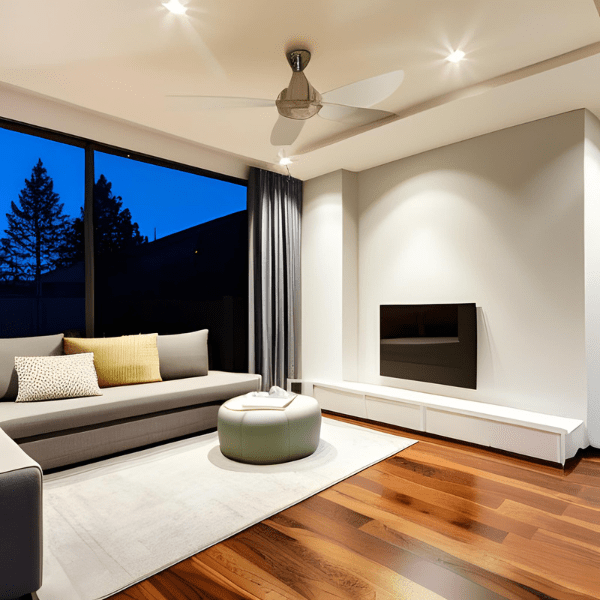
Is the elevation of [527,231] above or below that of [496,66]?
below

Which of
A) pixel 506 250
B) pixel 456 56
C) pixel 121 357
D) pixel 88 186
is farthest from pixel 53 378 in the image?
pixel 506 250

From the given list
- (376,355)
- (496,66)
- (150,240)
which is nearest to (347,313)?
(376,355)

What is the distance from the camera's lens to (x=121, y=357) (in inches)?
135

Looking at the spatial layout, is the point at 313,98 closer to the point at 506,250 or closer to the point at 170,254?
the point at 506,250

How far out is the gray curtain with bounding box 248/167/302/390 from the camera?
4.64m

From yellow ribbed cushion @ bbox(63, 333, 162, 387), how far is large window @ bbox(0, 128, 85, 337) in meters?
0.40

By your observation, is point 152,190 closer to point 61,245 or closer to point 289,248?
point 61,245

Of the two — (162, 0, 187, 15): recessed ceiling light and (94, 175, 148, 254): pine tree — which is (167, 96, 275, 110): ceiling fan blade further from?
(94, 175, 148, 254): pine tree

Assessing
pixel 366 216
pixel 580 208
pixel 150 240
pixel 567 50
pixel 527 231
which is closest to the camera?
pixel 567 50

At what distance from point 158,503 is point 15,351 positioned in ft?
5.42

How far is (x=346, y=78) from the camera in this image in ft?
9.43

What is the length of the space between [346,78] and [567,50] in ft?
4.40

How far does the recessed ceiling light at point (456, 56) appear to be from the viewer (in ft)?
8.42

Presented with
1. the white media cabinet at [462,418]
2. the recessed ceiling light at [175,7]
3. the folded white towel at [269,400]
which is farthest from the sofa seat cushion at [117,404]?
the recessed ceiling light at [175,7]
